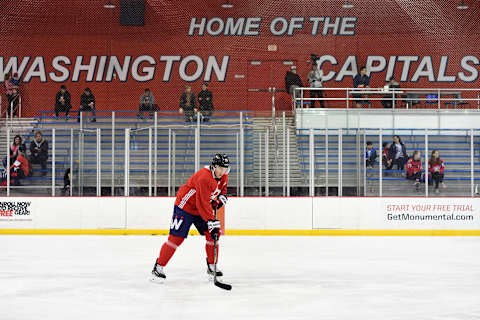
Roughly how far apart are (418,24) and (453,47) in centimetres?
109

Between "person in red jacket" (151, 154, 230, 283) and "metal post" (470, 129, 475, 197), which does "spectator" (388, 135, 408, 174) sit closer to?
"metal post" (470, 129, 475, 197)

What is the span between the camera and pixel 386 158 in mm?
13266

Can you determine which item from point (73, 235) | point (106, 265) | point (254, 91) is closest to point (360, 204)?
point (73, 235)

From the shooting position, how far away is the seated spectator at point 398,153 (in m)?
13.2

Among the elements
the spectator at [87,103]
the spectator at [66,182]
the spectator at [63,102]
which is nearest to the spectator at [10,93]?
the spectator at [63,102]

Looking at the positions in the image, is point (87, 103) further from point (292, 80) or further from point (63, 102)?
point (292, 80)

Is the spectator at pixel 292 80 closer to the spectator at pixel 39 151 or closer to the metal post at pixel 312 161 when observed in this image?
the metal post at pixel 312 161

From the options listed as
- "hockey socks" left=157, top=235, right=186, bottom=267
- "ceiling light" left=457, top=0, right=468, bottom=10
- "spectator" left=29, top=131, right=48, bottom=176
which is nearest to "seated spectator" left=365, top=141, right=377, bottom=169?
"spectator" left=29, top=131, right=48, bottom=176

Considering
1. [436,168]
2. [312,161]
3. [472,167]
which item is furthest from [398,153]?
[312,161]

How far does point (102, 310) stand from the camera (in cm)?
538

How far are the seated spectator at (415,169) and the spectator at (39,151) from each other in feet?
21.5

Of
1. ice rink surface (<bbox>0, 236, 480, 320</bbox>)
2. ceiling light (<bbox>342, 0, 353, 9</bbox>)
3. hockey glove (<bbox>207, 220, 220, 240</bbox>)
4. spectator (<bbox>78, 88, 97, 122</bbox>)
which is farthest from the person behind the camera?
ceiling light (<bbox>342, 0, 353, 9</bbox>)

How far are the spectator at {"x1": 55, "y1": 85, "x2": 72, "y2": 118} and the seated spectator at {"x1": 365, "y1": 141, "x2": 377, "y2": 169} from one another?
25.0 ft

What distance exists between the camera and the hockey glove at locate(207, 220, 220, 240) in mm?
6594
